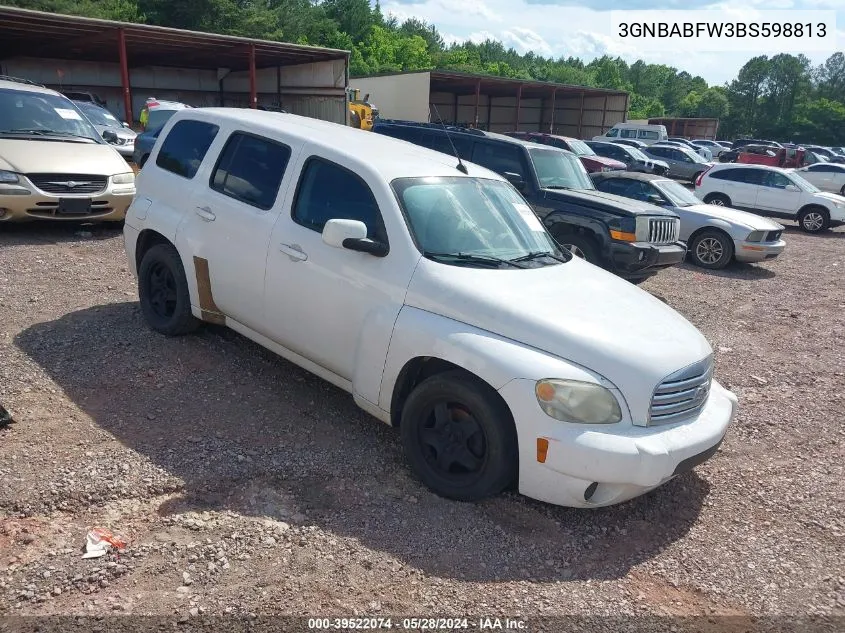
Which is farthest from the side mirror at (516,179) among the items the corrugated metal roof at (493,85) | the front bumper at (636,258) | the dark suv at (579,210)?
the corrugated metal roof at (493,85)

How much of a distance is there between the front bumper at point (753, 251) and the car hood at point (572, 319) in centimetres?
833

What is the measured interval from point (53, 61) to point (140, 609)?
31.6 m

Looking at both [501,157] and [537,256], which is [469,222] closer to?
[537,256]

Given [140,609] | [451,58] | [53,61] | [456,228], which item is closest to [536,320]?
[456,228]

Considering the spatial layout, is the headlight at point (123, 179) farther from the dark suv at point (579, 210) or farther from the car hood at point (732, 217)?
the car hood at point (732, 217)

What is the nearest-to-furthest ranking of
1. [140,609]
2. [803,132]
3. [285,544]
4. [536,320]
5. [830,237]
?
[140,609], [285,544], [536,320], [830,237], [803,132]

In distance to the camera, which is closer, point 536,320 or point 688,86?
point 536,320

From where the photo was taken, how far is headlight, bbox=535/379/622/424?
329 centimetres

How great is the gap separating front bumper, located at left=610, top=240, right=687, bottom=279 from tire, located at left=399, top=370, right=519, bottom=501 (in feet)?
18.3

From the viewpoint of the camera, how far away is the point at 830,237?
16734 mm

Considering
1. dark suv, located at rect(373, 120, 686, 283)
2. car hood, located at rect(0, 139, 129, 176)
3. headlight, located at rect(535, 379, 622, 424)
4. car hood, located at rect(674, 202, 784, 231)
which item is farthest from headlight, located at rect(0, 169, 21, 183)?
car hood, located at rect(674, 202, 784, 231)

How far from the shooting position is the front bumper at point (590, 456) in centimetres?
325

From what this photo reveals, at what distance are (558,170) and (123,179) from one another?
20.3 ft

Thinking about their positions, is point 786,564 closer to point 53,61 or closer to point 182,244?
point 182,244
